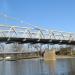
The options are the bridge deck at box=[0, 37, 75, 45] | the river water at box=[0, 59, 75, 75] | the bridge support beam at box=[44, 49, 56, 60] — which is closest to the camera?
the bridge deck at box=[0, 37, 75, 45]

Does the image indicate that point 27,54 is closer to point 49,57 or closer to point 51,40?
point 49,57

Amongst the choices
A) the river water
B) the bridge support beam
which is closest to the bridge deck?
the river water

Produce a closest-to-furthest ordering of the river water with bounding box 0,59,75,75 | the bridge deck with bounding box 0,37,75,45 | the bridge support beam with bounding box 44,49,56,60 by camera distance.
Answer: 1. the bridge deck with bounding box 0,37,75,45
2. the river water with bounding box 0,59,75,75
3. the bridge support beam with bounding box 44,49,56,60

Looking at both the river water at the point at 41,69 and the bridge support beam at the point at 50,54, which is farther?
the bridge support beam at the point at 50,54

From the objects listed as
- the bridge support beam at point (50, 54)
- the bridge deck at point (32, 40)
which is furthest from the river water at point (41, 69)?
the bridge support beam at point (50, 54)

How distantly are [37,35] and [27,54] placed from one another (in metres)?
122

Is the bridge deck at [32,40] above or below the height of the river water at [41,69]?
above

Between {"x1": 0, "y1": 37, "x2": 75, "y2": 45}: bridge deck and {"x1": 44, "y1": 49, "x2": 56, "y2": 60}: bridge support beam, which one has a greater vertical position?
{"x1": 0, "y1": 37, "x2": 75, "y2": 45}: bridge deck

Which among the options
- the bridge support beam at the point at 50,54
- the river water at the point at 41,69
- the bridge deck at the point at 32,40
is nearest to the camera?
the bridge deck at the point at 32,40

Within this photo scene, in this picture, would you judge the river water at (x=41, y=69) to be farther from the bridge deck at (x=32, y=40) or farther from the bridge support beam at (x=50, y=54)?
the bridge support beam at (x=50, y=54)

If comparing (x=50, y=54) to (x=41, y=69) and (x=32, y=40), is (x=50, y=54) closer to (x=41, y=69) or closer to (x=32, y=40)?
(x=41, y=69)

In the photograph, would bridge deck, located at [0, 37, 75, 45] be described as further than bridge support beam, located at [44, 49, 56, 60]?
No

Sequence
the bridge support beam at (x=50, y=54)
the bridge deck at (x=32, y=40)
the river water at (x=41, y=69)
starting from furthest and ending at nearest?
the bridge support beam at (x=50, y=54), the river water at (x=41, y=69), the bridge deck at (x=32, y=40)

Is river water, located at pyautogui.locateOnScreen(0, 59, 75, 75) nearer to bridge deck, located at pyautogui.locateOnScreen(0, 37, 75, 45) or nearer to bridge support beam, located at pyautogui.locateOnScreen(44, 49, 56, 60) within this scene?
bridge deck, located at pyautogui.locateOnScreen(0, 37, 75, 45)
